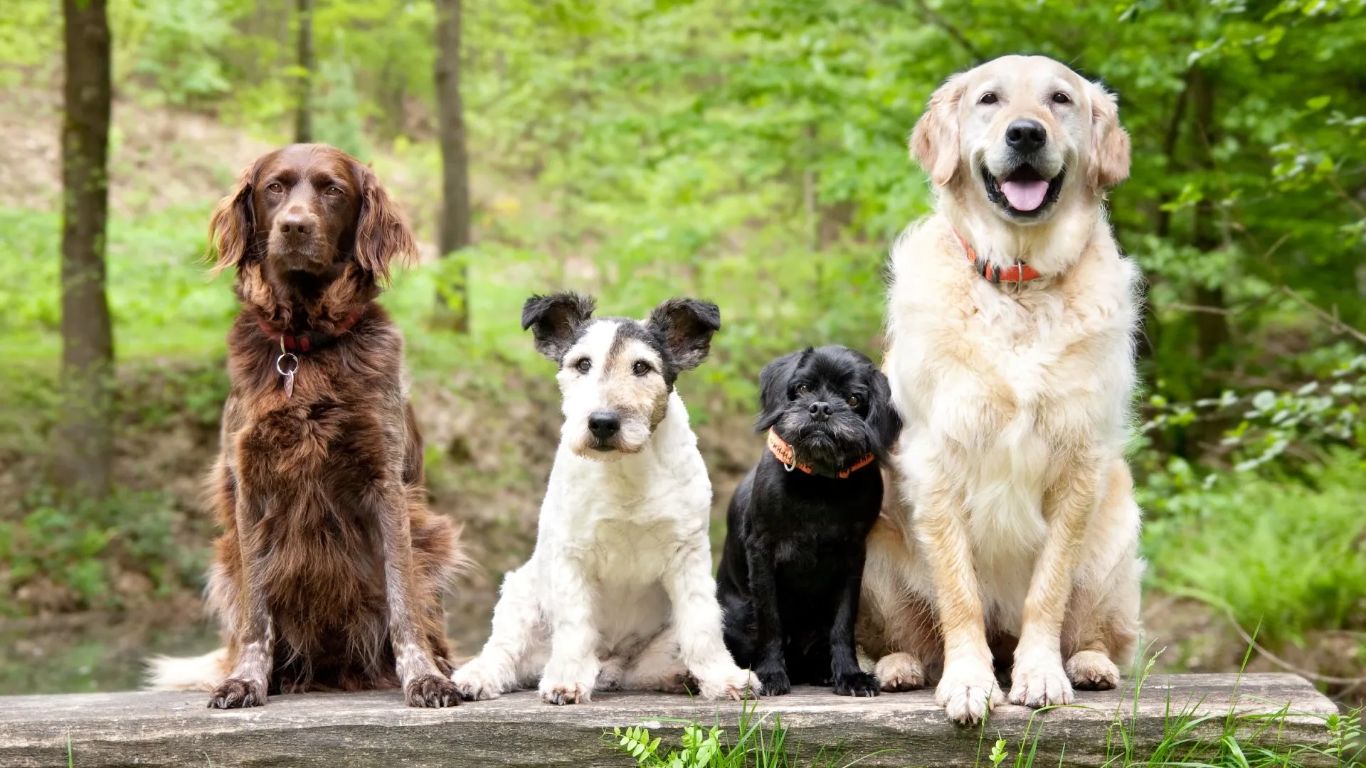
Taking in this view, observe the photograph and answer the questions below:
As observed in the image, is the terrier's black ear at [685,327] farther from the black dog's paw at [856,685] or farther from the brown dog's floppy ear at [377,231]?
the black dog's paw at [856,685]

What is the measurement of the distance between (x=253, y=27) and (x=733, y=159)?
1490cm

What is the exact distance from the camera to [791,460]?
4043 millimetres

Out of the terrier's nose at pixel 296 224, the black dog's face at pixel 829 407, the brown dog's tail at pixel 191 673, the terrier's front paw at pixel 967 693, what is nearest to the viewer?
the terrier's front paw at pixel 967 693

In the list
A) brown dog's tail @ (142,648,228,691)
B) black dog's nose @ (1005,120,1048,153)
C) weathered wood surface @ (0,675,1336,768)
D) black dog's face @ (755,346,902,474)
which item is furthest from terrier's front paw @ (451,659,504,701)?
black dog's nose @ (1005,120,1048,153)

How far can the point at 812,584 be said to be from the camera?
416 centimetres

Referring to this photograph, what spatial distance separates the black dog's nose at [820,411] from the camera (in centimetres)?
389

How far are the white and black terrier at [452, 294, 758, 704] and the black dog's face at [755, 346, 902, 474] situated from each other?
1.01ft

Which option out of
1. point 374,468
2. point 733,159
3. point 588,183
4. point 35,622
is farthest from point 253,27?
point 374,468

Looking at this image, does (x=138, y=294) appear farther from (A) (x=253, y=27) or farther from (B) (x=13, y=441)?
(A) (x=253, y=27)

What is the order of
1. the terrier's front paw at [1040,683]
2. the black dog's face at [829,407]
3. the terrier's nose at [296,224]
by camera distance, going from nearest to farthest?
the terrier's front paw at [1040,683] → the black dog's face at [829,407] → the terrier's nose at [296,224]

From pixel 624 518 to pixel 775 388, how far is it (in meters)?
0.71

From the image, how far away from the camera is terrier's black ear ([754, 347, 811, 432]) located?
4092 mm

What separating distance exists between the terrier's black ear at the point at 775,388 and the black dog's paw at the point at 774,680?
819mm

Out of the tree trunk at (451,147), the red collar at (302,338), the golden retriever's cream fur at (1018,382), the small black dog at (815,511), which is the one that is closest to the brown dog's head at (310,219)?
the red collar at (302,338)
